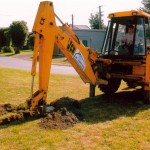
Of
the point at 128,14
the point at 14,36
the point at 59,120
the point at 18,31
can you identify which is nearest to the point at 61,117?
the point at 59,120

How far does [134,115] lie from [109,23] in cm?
365

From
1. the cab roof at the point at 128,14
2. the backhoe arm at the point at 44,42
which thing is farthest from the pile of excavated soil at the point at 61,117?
the cab roof at the point at 128,14

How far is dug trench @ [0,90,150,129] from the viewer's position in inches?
292

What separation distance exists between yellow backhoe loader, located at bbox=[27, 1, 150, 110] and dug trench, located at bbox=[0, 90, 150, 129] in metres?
0.37

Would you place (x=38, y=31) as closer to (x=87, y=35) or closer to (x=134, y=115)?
(x=134, y=115)

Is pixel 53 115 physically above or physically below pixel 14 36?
below

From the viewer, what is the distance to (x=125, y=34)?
10453mm

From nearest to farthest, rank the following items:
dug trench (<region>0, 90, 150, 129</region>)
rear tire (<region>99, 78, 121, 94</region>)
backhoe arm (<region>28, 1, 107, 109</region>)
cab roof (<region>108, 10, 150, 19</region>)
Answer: dug trench (<region>0, 90, 150, 129</region>) → backhoe arm (<region>28, 1, 107, 109</region>) → cab roof (<region>108, 10, 150, 19</region>) → rear tire (<region>99, 78, 121, 94</region>)

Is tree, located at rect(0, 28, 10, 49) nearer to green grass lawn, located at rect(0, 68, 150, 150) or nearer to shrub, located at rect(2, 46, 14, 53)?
shrub, located at rect(2, 46, 14, 53)

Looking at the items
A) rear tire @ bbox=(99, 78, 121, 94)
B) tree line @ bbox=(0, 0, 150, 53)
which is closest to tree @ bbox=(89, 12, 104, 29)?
tree line @ bbox=(0, 0, 150, 53)

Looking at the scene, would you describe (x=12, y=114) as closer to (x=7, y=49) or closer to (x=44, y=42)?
(x=44, y=42)

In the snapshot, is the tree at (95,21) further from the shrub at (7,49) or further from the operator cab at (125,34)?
the operator cab at (125,34)

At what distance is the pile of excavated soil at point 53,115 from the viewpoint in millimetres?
7293

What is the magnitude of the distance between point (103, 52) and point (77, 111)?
3077 millimetres
